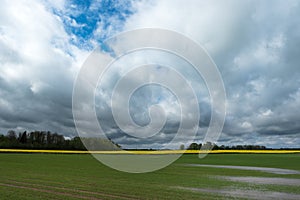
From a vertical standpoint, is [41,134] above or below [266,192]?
above

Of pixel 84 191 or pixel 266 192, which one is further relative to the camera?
pixel 266 192

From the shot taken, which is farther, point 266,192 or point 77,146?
point 77,146

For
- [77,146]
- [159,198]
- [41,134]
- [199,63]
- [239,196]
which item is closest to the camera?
[159,198]

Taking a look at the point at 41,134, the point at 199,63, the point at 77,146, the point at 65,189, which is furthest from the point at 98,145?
the point at 65,189

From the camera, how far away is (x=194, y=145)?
155 metres

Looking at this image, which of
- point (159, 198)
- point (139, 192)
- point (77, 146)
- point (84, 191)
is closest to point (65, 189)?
point (84, 191)

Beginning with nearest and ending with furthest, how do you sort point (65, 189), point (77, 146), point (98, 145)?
point (65, 189)
point (77, 146)
point (98, 145)

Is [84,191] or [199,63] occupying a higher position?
[199,63]

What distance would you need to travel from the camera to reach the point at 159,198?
16.2m

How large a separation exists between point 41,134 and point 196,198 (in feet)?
600

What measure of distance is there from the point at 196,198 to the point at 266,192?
616 cm

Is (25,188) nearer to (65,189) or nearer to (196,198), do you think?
(65,189)

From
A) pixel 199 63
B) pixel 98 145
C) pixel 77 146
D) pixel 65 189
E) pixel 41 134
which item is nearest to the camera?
pixel 65 189

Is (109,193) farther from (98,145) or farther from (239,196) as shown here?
(98,145)
